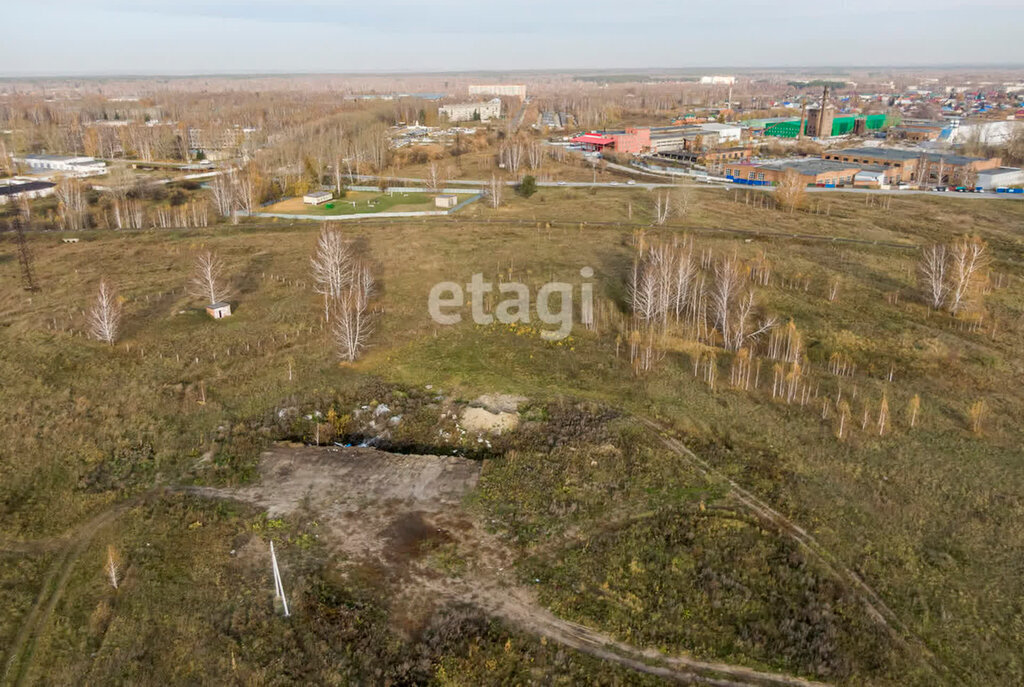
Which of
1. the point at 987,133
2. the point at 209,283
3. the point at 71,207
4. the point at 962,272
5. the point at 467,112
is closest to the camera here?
the point at 962,272

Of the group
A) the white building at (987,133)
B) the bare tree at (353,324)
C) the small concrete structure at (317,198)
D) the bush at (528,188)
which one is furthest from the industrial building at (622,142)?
the bare tree at (353,324)

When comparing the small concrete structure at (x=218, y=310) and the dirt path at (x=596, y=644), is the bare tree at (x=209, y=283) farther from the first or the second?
the dirt path at (x=596, y=644)

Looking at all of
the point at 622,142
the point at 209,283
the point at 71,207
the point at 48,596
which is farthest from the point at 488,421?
the point at 622,142

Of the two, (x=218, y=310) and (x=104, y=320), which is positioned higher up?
(x=104, y=320)

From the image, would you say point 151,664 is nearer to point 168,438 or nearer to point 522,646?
point 522,646

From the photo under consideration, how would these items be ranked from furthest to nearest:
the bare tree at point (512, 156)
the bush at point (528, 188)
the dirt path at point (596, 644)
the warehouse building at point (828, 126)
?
the warehouse building at point (828, 126), the bare tree at point (512, 156), the bush at point (528, 188), the dirt path at point (596, 644)

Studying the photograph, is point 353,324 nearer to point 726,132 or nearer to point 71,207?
point 71,207

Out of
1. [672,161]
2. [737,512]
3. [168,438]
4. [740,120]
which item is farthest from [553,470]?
[740,120]

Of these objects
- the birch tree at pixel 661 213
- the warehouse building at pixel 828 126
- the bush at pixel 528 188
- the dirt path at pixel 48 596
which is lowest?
the dirt path at pixel 48 596
